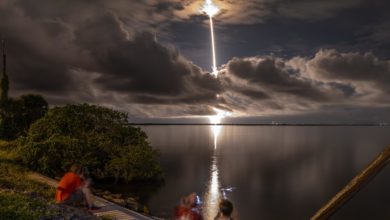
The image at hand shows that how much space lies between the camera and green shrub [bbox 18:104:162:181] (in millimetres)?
48094

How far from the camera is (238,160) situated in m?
98.2

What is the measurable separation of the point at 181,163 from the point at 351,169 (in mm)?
40265

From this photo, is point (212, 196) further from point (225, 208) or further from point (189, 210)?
point (225, 208)

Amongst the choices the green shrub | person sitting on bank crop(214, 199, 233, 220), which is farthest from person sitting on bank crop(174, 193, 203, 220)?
the green shrub

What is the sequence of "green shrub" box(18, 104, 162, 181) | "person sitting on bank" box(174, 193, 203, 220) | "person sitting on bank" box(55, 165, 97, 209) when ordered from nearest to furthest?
"person sitting on bank" box(174, 193, 203, 220), "person sitting on bank" box(55, 165, 97, 209), "green shrub" box(18, 104, 162, 181)

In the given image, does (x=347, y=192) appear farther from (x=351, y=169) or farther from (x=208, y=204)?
(x=351, y=169)

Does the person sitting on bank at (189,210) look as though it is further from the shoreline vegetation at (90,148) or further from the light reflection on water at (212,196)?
the shoreline vegetation at (90,148)

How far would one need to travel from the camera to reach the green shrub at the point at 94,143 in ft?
158

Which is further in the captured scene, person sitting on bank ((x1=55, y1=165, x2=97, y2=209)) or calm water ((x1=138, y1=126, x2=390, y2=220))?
calm water ((x1=138, y1=126, x2=390, y2=220))

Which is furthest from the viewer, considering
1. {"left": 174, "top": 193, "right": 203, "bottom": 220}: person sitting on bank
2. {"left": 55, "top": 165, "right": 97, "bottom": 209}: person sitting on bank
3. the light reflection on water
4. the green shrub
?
the green shrub

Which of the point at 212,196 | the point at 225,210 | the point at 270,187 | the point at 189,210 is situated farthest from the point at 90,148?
the point at 225,210

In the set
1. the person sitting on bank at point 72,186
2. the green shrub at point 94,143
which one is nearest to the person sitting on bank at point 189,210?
the person sitting on bank at point 72,186

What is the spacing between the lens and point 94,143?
51.9 metres

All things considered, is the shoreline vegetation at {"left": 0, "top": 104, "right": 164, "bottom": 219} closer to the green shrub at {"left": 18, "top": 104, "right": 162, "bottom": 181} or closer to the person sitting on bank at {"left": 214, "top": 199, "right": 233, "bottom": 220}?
the green shrub at {"left": 18, "top": 104, "right": 162, "bottom": 181}
